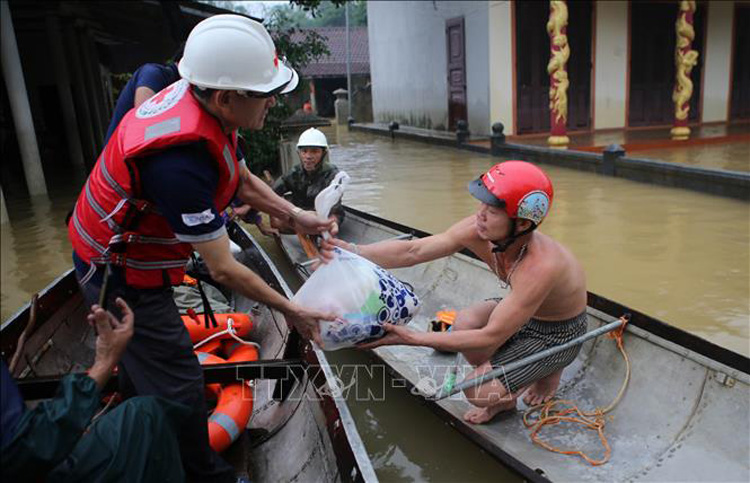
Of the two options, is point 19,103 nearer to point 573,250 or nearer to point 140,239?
point 573,250

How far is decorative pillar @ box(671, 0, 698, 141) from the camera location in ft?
40.8

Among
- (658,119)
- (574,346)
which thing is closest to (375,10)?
(658,119)

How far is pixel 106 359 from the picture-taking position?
5.70 ft

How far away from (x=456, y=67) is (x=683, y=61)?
17.0 ft

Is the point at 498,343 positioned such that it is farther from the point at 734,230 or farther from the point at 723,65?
the point at 723,65

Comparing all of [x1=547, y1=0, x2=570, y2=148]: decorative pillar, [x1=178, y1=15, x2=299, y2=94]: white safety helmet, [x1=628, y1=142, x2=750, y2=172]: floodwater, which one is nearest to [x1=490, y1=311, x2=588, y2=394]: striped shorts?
[x1=178, y1=15, x2=299, y2=94]: white safety helmet

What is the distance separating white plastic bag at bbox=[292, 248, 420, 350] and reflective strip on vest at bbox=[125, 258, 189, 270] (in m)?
0.52

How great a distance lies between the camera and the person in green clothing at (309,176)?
20.4ft

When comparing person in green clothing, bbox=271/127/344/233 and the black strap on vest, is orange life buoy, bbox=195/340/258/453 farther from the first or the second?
person in green clothing, bbox=271/127/344/233

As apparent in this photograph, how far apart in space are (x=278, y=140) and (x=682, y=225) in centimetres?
654

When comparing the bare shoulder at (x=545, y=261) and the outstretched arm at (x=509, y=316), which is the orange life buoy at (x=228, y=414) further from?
the bare shoulder at (x=545, y=261)

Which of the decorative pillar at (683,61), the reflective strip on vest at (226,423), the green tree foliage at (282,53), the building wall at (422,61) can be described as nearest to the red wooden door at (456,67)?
the building wall at (422,61)

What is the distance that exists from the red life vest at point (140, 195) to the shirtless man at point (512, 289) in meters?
0.69

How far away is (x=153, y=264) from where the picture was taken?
2111 mm
